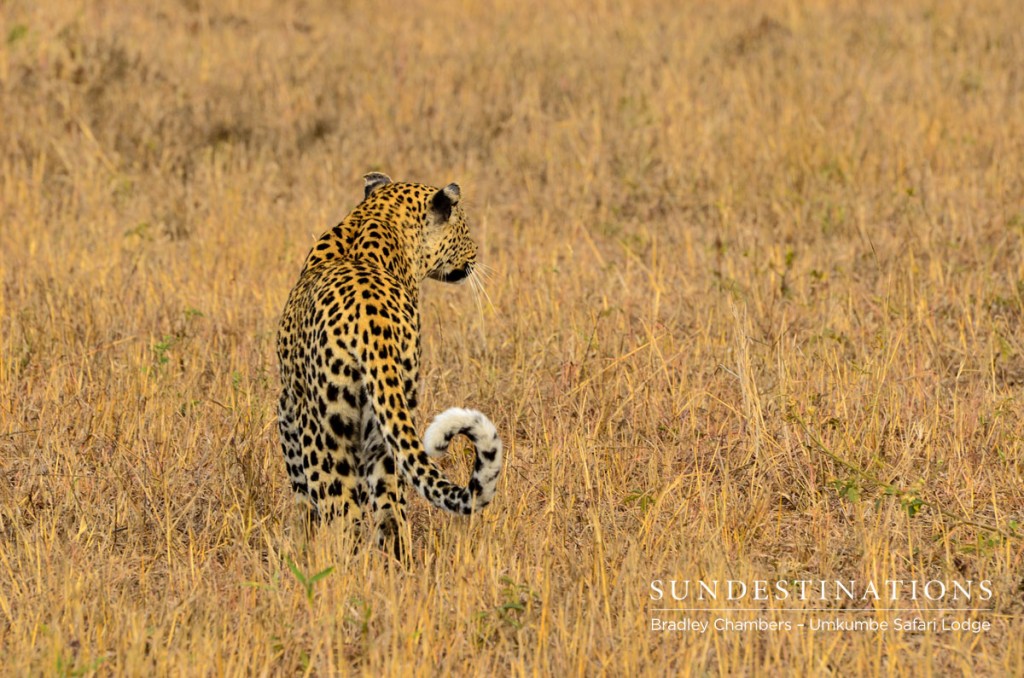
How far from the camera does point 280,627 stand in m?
4.33

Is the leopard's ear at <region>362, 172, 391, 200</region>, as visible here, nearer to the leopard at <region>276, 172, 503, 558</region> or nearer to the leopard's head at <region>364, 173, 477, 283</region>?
the leopard's head at <region>364, 173, 477, 283</region>

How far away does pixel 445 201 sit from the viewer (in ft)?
19.0

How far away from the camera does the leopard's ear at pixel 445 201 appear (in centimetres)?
575

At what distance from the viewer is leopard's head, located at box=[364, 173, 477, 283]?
228 inches

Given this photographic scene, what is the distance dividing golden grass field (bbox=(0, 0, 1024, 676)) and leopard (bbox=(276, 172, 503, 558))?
0.63 feet

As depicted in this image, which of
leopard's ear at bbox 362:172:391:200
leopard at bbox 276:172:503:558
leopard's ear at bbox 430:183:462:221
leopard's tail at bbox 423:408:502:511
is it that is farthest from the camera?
leopard's ear at bbox 362:172:391:200

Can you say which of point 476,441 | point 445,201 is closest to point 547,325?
point 445,201

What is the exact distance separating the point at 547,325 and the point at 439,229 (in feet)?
5.04

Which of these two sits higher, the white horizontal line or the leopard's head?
the leopard's head

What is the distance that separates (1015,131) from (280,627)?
7845mm

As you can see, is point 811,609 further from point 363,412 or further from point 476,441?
point 363,412

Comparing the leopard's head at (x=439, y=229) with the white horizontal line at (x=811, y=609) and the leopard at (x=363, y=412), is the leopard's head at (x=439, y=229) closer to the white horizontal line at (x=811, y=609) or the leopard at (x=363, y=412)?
the leopard at (x=363, y=412)

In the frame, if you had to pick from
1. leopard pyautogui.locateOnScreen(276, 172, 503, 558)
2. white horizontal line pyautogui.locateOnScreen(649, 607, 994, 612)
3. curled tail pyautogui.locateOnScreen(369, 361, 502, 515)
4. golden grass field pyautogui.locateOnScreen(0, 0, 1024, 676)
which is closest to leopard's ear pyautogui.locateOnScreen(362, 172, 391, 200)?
leopard pyautogui.locateOnScreen(276, 172, 503, 558)

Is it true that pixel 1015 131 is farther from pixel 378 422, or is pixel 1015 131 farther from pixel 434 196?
pixel 378 422
